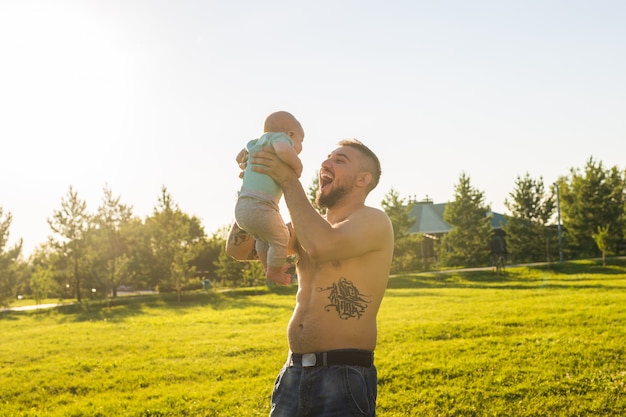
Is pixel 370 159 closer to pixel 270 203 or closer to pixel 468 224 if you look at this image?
pixel 270 203

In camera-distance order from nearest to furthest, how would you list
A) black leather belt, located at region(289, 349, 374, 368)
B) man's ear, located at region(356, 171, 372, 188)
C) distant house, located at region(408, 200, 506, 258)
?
black leather belt, located at region(289, 349, 374, 368) < man's ear, located at region(356, 171, 372, 188) < distant house, located at region(408, 200, 506, 258)

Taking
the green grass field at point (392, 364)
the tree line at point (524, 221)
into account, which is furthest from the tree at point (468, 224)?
the green grass field at point (392, 364)

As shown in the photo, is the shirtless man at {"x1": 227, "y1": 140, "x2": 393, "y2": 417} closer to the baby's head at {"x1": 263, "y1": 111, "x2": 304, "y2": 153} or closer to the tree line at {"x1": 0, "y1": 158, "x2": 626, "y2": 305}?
the baby's head at {"x1": 263, "y1": 111, "x2": 304, "y2": 153}

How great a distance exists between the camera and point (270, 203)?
310 cm

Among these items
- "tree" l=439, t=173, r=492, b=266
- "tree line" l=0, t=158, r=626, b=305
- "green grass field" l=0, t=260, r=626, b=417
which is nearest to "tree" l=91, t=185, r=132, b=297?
"tree line" l=0, t=158, r=626, b=305

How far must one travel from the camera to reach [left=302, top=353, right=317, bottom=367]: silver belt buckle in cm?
331

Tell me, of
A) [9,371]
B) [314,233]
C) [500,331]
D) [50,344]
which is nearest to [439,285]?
[500,331]

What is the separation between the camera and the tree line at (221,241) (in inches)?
1510

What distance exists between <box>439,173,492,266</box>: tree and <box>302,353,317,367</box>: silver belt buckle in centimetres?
4657

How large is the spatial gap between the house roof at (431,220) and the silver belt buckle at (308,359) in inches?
2352

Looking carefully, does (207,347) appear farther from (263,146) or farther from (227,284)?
(227,284)

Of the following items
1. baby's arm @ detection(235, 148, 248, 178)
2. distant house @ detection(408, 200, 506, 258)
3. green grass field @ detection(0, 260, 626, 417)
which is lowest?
green grass field @ detection(0, 260, 626, 417)

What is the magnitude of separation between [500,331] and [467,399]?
5.71m

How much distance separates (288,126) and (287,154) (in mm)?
261
